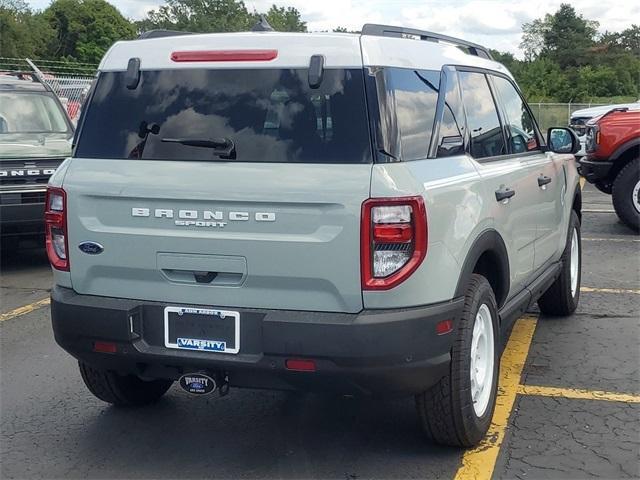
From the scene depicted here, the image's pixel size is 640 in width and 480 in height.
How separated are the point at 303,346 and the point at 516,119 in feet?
8.45

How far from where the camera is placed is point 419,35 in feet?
13.1

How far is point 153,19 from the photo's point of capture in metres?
98.2

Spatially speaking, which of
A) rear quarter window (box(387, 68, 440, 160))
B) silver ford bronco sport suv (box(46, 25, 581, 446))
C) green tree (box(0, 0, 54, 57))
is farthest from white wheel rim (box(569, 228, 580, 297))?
green tree (box(0, 0, 54, 57))

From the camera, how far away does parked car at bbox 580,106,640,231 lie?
9742 millimetres

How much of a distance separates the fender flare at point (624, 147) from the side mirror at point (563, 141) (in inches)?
186

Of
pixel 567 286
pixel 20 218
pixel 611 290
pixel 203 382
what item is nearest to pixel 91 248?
pixel 203 382

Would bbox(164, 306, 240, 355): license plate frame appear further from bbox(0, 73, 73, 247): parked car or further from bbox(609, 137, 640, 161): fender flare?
bbox(609, 137, 640, 161): fender flare

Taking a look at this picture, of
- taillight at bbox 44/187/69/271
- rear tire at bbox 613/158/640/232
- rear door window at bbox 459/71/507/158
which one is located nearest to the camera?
taillight at bbox 44/187/69/271

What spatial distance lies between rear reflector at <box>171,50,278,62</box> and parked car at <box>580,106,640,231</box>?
746cm

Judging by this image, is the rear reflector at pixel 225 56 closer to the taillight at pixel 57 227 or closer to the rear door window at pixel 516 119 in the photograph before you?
the taillight at pixel 57 227

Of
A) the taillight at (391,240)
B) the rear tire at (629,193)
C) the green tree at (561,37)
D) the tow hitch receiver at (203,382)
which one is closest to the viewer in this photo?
the taillight at (391,240)

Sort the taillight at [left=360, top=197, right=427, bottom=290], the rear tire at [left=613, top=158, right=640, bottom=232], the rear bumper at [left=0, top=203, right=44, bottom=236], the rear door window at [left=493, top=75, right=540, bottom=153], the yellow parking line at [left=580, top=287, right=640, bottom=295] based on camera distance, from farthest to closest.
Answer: the rear tire at [left=613, top=158, right=640, bottom=232] → the rear bumper at [left=0, top=203, right=44, bottom=236] → the yellow parking line at [left=580, top=287, right=640, bottom=295] → the rear door window at [left=493, top=75, right=540, bottom=153] → the taillight at [left=360, top=197, right=427, bottom=290]

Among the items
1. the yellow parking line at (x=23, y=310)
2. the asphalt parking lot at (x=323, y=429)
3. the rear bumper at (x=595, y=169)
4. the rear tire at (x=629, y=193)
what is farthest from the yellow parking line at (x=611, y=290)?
the yellow parking line at (x=23, y=310)

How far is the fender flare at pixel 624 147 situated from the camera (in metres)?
9.70
